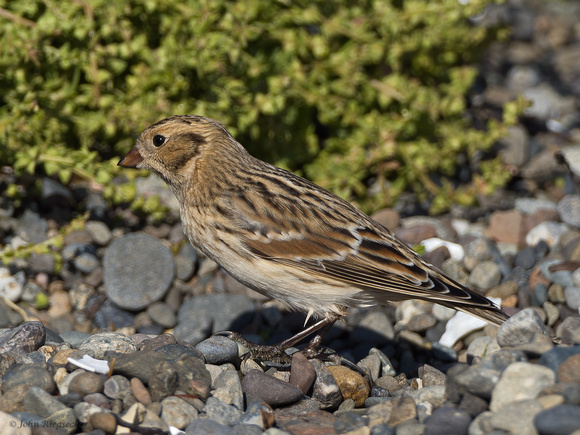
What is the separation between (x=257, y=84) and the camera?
636cm

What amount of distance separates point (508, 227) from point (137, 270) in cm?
308

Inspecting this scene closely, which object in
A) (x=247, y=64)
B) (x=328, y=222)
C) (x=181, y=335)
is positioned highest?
(x=247, y=64)

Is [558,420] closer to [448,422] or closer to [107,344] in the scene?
[448,422]

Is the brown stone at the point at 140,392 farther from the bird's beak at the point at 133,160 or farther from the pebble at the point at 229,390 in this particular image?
the bird's beak at the point at 133,160

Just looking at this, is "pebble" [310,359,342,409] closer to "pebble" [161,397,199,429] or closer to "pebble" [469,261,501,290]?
"pebble" [161,397,199,429]

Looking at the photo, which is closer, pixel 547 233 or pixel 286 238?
pixel 286 238

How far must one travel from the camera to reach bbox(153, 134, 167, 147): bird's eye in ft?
16.4

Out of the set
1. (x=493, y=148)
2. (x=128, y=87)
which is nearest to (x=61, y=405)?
(x=128, y=87)

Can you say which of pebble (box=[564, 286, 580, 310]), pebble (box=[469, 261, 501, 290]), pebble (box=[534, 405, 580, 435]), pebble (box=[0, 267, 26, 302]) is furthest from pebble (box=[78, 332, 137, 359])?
pebble (box=[564, 286, 580, 310])

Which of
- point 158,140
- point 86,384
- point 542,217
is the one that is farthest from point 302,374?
point 542,217

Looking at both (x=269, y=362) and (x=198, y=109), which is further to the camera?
(x=198, y=109)

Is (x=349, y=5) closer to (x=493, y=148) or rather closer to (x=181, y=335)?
(x=493, y=148)

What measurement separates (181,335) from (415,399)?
198cm

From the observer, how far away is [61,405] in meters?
3.64
